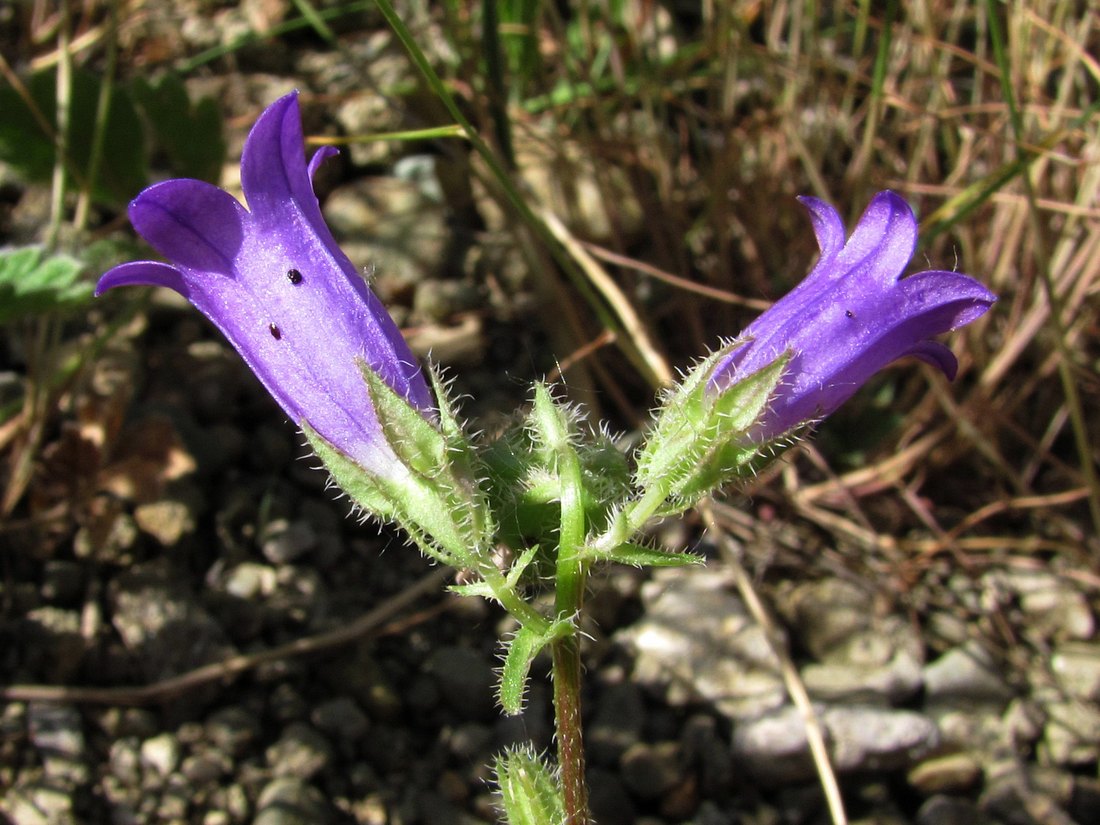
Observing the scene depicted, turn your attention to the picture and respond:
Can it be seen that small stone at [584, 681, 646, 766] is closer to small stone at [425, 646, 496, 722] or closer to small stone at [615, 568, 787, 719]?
small stone at [615, 568, 787, 719]

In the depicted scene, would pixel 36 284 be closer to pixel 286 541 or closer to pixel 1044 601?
pixel 286 541

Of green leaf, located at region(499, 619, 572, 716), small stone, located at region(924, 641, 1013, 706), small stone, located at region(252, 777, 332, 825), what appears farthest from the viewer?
small stone, located at region(924, 641, 1013, 706)

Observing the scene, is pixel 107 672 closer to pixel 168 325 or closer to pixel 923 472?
pixel 168 325

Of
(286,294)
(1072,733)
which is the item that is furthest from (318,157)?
(1072,733)

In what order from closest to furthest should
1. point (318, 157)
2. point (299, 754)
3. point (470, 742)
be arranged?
point (318, 157) → point (299, 754) → point (470, 742)

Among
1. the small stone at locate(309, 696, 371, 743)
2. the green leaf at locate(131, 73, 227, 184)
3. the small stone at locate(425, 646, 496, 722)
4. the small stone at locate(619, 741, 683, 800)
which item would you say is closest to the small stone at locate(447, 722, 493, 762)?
the small stone at locate(425, 646, 496, 722)
